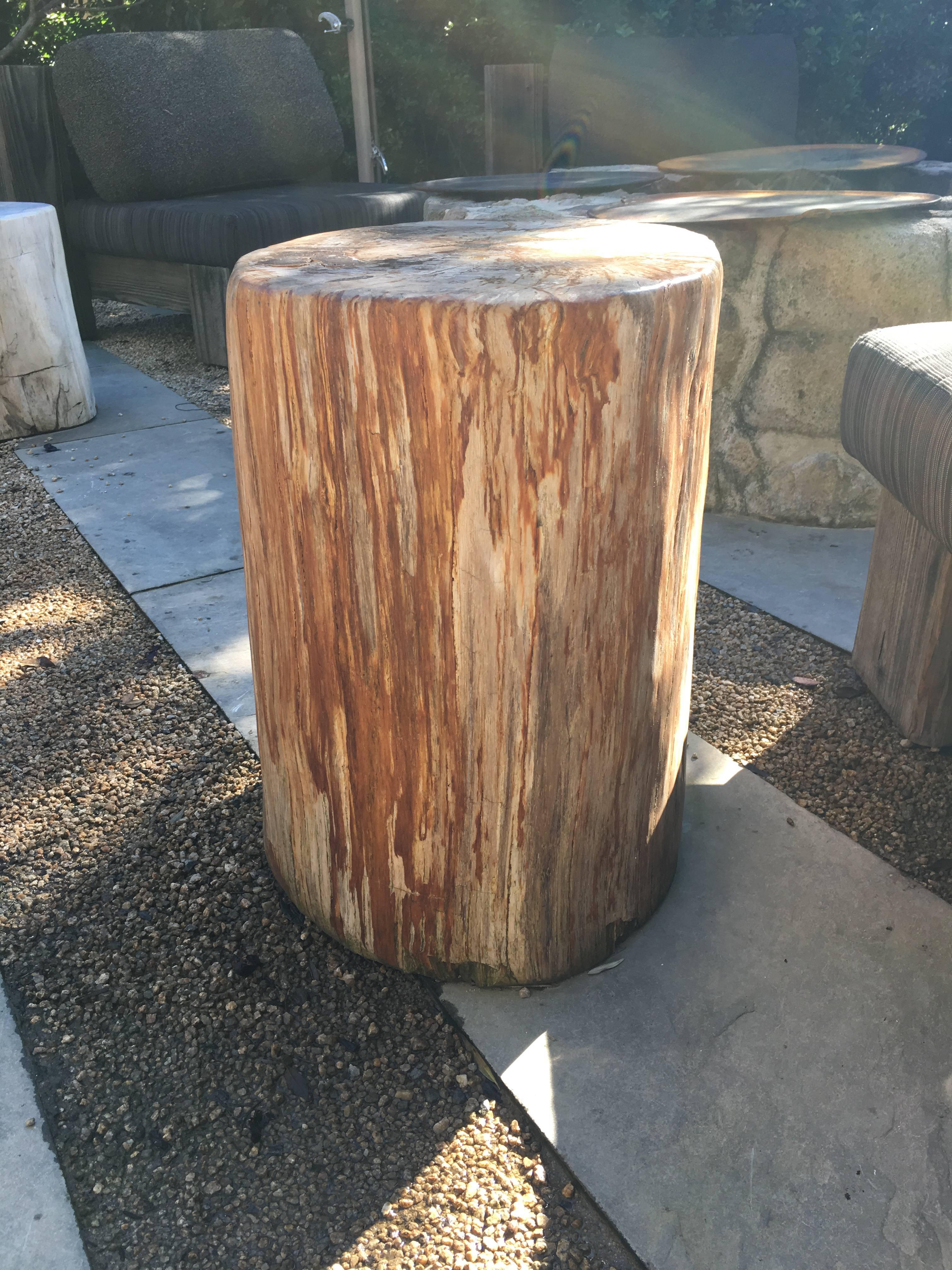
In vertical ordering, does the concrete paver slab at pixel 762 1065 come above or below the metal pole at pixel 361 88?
below

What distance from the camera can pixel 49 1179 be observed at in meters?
1.24

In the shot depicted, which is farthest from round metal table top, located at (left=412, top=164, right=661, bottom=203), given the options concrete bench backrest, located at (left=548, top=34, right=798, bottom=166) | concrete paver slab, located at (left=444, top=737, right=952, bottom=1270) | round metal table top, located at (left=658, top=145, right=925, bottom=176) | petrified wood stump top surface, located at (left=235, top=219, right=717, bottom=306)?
concrete paver slab, located at (left=444, top=737, right=952, bottom=1270)

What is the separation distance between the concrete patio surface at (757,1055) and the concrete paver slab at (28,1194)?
0.54 m

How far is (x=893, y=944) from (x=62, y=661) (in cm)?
188

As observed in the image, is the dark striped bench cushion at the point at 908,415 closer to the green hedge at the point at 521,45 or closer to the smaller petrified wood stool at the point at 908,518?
the smaller petrified wood stool at the point at 908,518

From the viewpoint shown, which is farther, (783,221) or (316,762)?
(783,221)

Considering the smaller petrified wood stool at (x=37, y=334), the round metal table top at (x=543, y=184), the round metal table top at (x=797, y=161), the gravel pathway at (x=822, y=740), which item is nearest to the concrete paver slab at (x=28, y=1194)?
Answer: the gravel pathway at (x=822, y=740)

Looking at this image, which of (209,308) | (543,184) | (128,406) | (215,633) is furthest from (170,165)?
(215,633)

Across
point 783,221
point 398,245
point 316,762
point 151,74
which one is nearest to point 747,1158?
point 316,762

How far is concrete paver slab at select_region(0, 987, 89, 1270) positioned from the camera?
1162 mm

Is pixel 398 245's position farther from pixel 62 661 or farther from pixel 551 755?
pixel 62 661

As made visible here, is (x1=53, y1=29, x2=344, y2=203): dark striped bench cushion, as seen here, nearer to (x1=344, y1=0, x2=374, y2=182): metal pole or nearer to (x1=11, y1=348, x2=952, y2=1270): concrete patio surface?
(x1=344, y1=0, x2=374, y2=182): metal pole

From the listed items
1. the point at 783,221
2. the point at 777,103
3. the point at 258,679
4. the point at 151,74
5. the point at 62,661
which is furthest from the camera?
the point at 777,103

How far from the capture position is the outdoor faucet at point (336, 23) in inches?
224
